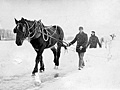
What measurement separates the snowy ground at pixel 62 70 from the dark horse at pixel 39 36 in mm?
91

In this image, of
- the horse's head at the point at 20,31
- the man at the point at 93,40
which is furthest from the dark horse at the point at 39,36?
the man at the point at 93,40

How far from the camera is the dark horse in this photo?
2.31 metres

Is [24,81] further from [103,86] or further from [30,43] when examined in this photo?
[103,86]

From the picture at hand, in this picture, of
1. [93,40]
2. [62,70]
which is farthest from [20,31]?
[93,40]

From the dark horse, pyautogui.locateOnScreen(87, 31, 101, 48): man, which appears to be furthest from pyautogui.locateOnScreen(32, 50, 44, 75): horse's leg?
pyautogui.locateOnScreen(87, 31, 101, 48): man

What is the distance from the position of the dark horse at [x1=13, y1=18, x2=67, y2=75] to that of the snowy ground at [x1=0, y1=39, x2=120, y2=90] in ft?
0.30

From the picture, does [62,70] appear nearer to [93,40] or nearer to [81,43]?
[81,43]

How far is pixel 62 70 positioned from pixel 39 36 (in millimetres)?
575

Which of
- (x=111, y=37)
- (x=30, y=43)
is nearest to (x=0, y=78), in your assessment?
(x=30, y=43)

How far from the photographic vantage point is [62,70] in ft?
9.16

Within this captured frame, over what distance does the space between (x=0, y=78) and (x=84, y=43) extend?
3.80 feet

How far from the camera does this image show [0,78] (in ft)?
8.18

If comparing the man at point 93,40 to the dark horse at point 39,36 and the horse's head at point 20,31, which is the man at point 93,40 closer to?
the dark horse at point 39,36

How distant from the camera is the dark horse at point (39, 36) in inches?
91.0
